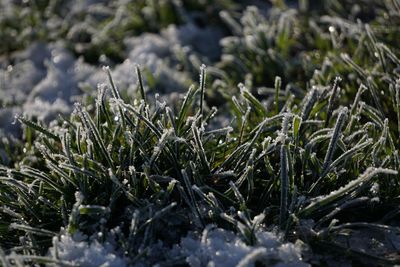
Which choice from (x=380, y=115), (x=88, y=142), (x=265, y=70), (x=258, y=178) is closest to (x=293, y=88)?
Answer: (x=265, y=70)

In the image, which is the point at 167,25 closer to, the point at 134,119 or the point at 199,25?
the point at 199,25

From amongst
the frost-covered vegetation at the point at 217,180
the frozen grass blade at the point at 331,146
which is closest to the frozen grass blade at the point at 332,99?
the frost-covered vegetation at the point at 217,180

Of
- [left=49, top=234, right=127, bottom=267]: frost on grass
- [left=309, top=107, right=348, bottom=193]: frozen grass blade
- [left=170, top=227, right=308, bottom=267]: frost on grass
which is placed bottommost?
[left=170, top=227, right=308, bottom=267]: frost on grass


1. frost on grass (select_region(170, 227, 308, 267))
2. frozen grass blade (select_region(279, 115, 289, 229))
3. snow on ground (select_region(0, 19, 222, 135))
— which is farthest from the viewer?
snow on ground (select_region(0, 19, 222, 135))

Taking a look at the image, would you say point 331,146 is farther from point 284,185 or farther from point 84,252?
point 84,252

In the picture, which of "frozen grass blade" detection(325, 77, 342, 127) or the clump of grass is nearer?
the clump of grass

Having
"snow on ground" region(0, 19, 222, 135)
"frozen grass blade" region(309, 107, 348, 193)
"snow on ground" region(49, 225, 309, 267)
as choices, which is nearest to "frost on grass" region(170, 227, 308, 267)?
"snow on ground" region(49, 225, 309, 267)

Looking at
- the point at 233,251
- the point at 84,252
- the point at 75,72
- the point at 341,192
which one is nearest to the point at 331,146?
the point at 341,192

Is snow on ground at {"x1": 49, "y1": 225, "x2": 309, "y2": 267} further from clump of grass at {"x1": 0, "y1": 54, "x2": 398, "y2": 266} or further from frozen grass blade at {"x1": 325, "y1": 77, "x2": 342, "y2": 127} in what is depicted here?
frozen grass blade at {"x1": 325, "y1": 77, "x2": 342, "y2": 127}
